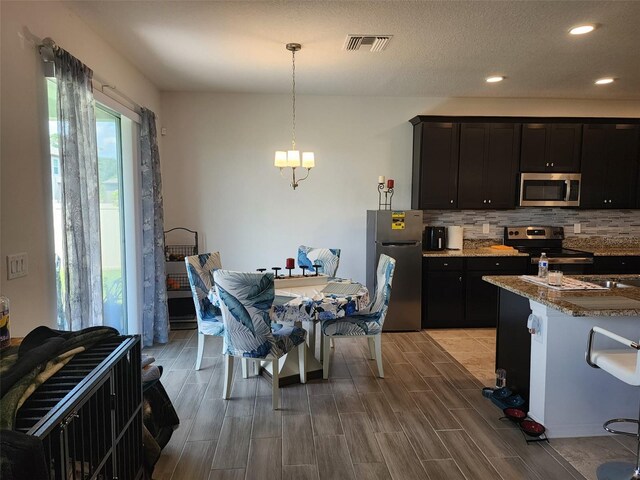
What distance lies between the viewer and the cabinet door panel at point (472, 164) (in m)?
4.92

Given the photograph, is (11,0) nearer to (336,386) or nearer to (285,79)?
(285,79)

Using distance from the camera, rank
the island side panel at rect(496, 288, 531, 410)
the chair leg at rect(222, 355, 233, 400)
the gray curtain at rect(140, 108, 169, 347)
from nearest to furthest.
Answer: the island side panel at rect(496, 288, 531, 410), the chair leg at rect(222, 355, 233, 400), the gray curtain at rect(140, 108, 169, 347)

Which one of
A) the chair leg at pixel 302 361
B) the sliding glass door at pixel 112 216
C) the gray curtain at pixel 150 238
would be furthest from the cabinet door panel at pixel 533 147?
the sliding glass door at pixel 112 216

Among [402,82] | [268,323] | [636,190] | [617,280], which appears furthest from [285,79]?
[636,190]

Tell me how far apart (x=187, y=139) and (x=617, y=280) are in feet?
14.5

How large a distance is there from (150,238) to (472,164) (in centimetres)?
362

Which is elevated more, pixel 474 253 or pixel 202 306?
pixel 474 253

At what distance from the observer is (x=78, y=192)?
2.58m

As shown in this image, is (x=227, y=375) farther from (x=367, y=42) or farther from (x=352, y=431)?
(x=367, y=42)

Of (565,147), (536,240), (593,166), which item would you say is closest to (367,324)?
(536,240)

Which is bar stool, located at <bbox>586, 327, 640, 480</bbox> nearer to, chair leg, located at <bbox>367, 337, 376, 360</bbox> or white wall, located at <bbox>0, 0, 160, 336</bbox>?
chair leg, located at <bbox>367, 337, 376, 360</bbox>

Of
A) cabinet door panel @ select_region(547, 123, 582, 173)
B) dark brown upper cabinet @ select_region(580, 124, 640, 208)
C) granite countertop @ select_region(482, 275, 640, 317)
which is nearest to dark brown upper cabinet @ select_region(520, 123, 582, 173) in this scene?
cabinet door panel @ select_region(547, 123, 582, 173)

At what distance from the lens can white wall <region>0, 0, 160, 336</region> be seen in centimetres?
206

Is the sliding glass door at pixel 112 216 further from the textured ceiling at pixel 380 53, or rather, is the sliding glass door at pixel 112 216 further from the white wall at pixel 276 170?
the white wall at pixel 276 170
